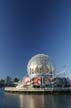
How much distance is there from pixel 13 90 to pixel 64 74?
5.52 meters

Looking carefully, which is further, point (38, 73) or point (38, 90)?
point (38, 73)

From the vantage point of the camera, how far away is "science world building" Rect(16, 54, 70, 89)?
118ft

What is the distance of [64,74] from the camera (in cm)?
3672

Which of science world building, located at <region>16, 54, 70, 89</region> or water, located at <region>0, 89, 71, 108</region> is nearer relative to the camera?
water, located at <region>0, 89, 71, 108</region>

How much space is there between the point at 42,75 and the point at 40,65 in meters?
1.17

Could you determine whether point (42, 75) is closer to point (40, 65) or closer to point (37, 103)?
point (40, 65)

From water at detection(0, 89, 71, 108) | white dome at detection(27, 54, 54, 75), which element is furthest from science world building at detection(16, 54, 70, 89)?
water at detection(0, 89, 71, 108)

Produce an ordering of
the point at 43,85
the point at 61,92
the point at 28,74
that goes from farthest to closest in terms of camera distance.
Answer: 1. the point at 28,74
2. the point at 43,85
3. the point at 61,92

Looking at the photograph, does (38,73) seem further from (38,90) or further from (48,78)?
(38,90)

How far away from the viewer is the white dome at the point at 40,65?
36.6 m

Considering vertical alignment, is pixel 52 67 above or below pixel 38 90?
above

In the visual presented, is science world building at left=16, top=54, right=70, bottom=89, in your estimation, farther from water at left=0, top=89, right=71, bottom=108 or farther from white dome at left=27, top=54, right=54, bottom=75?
water at left=0, top=89, right=71, bottom=108

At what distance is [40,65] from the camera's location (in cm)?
3656

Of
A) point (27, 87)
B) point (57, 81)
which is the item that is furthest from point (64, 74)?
point (27, 87)
